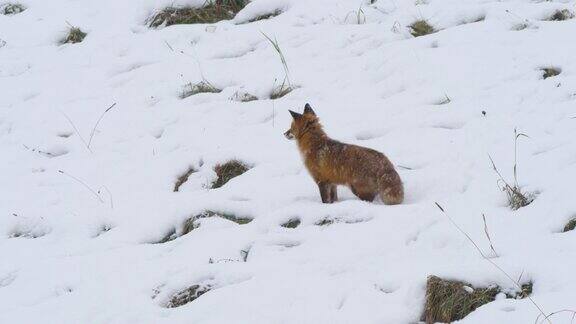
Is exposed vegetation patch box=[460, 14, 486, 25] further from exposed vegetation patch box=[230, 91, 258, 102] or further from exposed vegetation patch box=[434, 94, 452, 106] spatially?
exposed vegetation patch box=[230, 91, 258, 102]

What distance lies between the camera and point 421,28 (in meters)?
9.85

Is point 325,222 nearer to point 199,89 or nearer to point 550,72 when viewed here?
point 550,72

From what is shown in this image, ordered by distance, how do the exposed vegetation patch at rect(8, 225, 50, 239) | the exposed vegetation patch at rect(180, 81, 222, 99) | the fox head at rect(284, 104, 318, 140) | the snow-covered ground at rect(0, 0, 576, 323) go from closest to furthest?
the snow-covered ground at rect(0, 0, 576, 323)
the exposed vegetation patch at rect(8, 225, 50, 239)
the fox head at rect(284, 104, 318, 140)
the exposed vegetation patch at rect(180, 81, 222, 99)

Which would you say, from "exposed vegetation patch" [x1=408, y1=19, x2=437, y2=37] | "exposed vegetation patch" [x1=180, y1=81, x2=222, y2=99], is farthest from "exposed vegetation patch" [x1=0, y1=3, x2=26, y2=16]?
"exposed vegetation patch" [x1=408, y1=19, x2=437, y2=37]

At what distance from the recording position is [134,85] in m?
10.1

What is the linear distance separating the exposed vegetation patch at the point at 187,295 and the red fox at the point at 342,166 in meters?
1.80

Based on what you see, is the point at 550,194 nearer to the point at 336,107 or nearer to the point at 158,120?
the point at 336,107

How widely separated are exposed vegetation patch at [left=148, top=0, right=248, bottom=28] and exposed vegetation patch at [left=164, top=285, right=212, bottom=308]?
7.45 meters

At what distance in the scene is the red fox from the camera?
6.20m

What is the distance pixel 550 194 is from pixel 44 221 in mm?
5095

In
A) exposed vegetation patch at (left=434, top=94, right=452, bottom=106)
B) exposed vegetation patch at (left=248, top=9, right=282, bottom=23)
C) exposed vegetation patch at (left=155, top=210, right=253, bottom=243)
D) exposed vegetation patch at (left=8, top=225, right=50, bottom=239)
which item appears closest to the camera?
exposed vegetation patch at (left=155, top=210, right=253, bottom=243)

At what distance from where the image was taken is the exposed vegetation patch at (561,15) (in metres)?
9.00

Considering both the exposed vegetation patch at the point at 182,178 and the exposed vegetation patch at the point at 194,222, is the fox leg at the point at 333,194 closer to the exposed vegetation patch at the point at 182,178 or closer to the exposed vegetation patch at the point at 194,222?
the exposed vegetation patch at the point at 194,222

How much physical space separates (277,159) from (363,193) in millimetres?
1376
